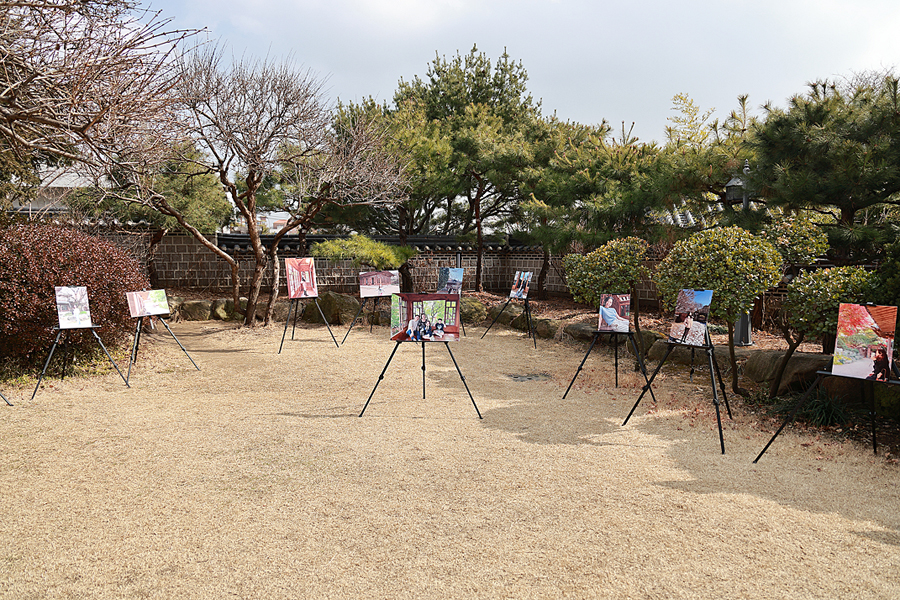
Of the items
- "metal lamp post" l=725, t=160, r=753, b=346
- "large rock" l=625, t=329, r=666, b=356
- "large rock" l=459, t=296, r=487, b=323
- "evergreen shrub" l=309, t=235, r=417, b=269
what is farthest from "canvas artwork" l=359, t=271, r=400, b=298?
"metal lamp post" l=725, t=160, r=753, b=346

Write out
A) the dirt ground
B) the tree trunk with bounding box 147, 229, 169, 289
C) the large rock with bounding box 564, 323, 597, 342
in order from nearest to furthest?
the dirt ground < the large rock with bounding box 564, 323, 597, 342 < the tree trunk with bounding box 147, 229, 169, 289

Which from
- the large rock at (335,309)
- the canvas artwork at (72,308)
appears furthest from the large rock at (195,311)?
the canvas artwork at (72,308)

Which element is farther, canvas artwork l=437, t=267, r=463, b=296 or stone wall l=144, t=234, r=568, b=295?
stone wall l=144, t=234, r=568, b=295

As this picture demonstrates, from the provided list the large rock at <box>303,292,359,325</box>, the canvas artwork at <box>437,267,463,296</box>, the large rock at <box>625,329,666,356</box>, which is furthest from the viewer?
the large rock at <box>303,292,359,325</box>

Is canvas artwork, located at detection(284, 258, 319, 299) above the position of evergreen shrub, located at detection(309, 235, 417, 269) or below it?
below

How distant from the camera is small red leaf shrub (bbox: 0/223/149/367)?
228 inches

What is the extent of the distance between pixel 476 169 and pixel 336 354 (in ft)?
20.9

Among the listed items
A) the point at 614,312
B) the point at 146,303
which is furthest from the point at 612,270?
the point at 146,303

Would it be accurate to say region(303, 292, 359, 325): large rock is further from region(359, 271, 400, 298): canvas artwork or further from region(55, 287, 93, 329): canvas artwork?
region(55, 287, 93, 329): canvas artwork

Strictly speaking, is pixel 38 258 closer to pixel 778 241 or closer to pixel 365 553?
pixel 365 553

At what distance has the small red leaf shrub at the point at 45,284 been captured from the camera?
579 cm

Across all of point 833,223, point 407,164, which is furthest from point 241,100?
point 833,223

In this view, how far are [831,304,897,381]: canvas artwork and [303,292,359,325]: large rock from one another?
8.28 metres

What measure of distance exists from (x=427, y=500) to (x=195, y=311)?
31.7ft
